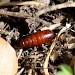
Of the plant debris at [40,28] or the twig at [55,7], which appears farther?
the twig at [55,7]

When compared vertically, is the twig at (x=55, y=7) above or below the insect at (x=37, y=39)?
above

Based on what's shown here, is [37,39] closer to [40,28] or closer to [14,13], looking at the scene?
[40,28]

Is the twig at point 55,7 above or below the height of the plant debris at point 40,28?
above

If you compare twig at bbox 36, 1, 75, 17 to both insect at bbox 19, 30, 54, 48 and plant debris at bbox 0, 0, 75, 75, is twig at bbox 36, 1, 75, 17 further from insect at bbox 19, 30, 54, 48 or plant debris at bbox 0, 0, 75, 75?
insect at bbox 19, 30, 54, 48

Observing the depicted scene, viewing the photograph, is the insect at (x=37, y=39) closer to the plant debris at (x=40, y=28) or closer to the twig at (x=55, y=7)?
the plant debris at (x=40, y=28)

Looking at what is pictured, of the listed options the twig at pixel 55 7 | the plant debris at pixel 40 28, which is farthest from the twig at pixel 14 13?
the twig at pixel 55 7

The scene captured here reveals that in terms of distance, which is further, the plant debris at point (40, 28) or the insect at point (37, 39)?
the insect at point (37, 39)

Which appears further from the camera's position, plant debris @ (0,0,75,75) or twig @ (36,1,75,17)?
twig @ (36,1,75,17)


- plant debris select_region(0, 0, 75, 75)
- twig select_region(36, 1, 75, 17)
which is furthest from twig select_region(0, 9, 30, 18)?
twig select_region(36, 1, 75, 17)

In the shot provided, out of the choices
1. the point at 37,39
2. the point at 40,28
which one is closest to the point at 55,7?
the point at 40,28
